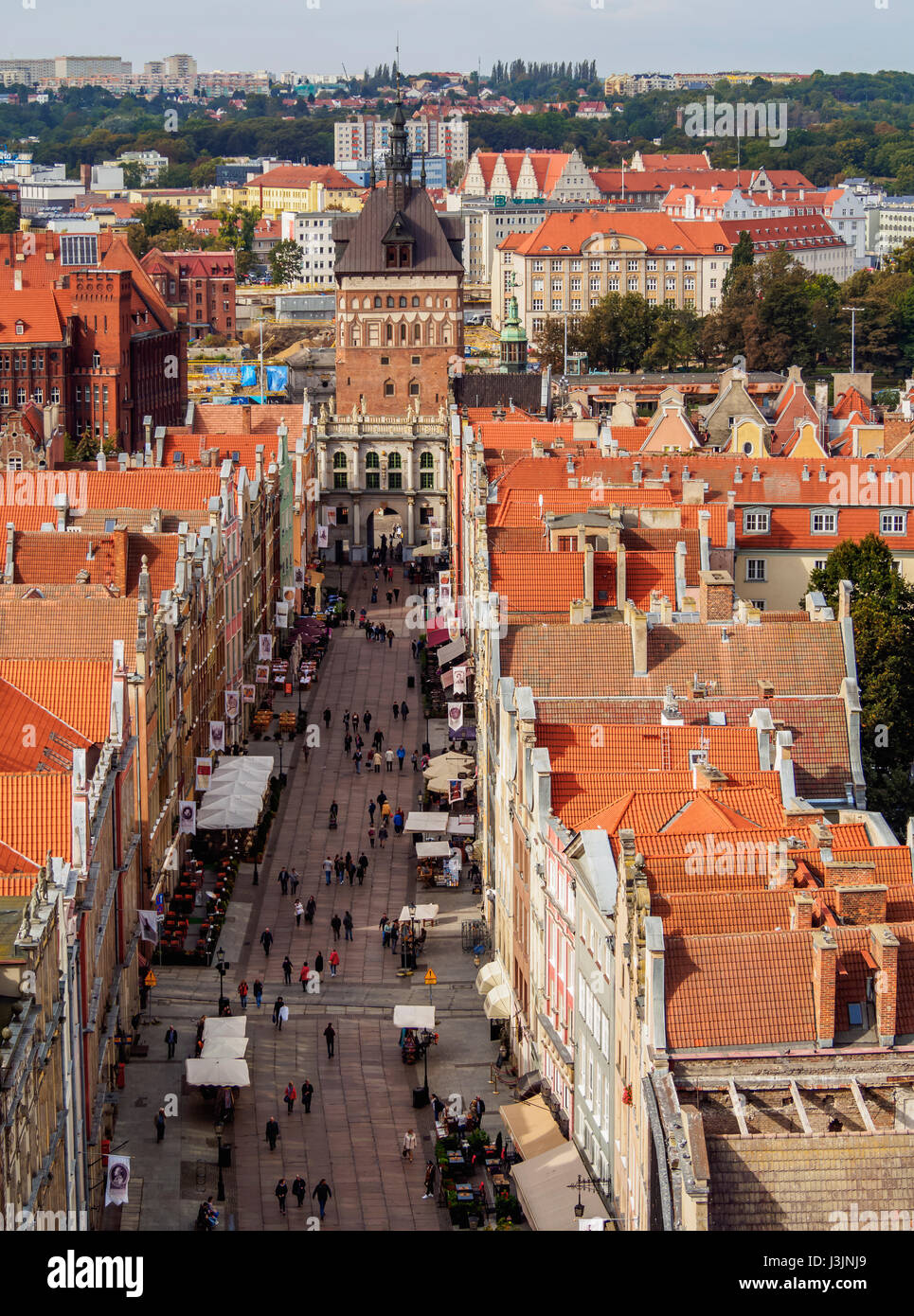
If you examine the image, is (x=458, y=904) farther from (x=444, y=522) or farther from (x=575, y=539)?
(x=444, y=522)

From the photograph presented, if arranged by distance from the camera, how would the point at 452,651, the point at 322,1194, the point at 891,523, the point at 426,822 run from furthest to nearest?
the point at 452,651 < the point at 891,523 < the point at 426,822 < the point at 322,1194

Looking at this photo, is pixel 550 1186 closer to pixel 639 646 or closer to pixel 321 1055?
pixel 321 1055

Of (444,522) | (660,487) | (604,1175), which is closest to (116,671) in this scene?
(604,1175)

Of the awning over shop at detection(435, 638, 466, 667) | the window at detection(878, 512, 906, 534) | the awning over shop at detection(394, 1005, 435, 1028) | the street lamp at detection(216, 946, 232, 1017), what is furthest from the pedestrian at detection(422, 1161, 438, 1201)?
the awning over shop at detection(435, 638, 466, 667)

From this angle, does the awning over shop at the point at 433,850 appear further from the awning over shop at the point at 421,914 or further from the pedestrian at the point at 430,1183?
the pedestrian at the point at 430,1183

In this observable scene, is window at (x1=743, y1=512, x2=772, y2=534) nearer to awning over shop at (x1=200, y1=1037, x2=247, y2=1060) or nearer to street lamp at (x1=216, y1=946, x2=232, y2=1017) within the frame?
street lamp at (x1=216, y1=946, x2=232, y2=1017)

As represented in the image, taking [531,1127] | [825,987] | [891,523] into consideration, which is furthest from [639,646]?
[891,523]
